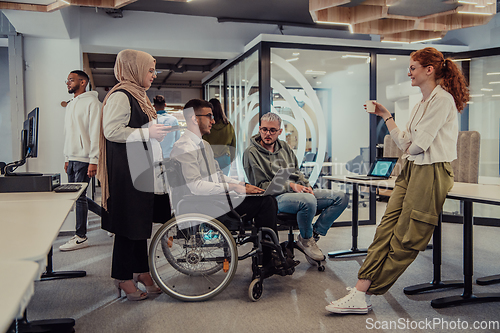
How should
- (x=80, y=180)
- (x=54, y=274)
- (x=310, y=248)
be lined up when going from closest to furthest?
(x=54, y=274) → (x=310, y=248) → (x=80, y=180)

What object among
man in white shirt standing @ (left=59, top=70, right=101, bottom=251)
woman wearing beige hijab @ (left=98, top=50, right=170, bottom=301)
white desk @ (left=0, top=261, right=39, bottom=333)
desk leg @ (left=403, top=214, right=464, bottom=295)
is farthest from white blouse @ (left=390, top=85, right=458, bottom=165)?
man in white shirt standing @ (left=59, top=70, right=101, bottom=251)

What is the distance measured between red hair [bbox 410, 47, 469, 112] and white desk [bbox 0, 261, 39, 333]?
2066 millimetres

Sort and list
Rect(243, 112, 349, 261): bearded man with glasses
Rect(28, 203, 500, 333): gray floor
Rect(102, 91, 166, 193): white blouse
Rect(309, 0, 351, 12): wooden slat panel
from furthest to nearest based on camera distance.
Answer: Rect(309, 0, 351, 12): wooden slat panel < Rect(243, 112, 349, 261): bearded man with glasses < Rect(102, 91, 166, 193): white blouse < Rect(28, 203, 500, 333): gray floor

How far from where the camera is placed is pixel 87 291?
8.38ft

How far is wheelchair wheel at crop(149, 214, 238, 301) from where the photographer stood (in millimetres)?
2246

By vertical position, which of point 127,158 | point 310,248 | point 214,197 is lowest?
point 310,248

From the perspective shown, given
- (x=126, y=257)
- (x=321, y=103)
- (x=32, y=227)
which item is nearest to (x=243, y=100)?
(x=321, y=103)

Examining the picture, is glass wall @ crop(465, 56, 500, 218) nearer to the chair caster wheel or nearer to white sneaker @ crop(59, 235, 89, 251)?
the chair caster wheel

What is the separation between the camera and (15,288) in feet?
2.09

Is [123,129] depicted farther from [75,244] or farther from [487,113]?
[487,113]

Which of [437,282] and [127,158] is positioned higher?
[127,158]

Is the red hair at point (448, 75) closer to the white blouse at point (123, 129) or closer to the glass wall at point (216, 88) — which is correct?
the white blouse at point (123, 129)

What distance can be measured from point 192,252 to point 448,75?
1831 millimetres

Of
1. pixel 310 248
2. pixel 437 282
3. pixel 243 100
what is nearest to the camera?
pixel 437 282
